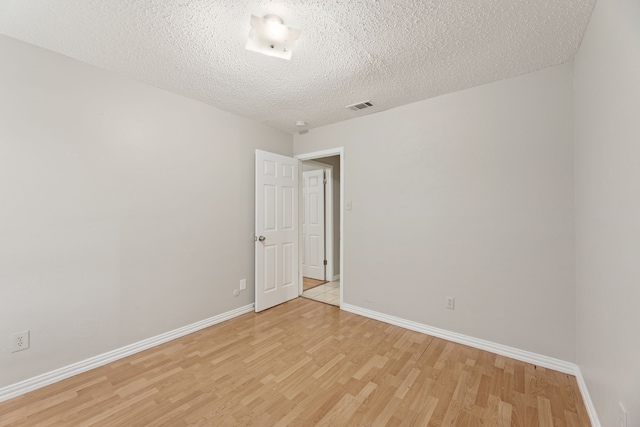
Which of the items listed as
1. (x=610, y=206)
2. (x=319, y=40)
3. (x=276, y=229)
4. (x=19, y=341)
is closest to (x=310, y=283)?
(x=276, y=229)

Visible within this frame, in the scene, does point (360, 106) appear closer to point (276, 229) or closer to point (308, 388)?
point (276, 229)

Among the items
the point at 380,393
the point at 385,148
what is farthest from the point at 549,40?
the point at 380,393

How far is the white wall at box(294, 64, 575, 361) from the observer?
Answer: 2.13 m

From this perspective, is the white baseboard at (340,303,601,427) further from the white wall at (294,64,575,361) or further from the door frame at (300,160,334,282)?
the door frame at (300,160,334,282)

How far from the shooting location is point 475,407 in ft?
5.64

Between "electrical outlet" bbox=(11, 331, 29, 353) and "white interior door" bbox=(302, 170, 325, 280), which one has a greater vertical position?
"white interior door" bbox=(302, 170, 325, 280)

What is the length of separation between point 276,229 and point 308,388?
2039mm

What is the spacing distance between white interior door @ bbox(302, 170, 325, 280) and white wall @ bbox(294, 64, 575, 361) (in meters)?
1.46

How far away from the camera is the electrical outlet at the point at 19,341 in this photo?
1817 millimetres

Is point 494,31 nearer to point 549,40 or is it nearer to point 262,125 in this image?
point 549,40

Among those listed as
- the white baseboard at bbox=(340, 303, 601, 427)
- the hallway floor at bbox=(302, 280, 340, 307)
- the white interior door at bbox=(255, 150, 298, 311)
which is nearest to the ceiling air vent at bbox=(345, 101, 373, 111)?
the white interior door at bbox=(255, 150, 298, 311)

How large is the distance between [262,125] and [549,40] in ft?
9.56

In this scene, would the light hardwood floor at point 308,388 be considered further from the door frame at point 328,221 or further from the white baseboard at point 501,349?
the door frame at point 328,221

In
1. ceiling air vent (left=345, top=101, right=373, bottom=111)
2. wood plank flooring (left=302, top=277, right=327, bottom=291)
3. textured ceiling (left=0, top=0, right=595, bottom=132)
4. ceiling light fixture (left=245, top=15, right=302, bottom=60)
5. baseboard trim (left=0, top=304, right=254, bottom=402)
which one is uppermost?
ceiling air vent (left=345, top=101, right=373, bottom=111)
